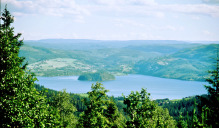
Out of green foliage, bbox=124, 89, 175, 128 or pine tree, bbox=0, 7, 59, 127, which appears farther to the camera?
green foliage, bbox=124, 89, 175, 128

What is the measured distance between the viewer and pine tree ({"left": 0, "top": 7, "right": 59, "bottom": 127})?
600 inches

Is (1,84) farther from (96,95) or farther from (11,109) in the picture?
(96,95)

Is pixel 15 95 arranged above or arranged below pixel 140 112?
above

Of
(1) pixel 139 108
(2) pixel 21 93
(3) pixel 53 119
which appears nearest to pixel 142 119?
(1) pixel 139 108

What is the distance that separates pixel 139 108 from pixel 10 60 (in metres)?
15.0

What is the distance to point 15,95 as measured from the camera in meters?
15.9

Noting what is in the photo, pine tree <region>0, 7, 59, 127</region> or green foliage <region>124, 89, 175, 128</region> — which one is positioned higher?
pine tree <region>0, 7, 59, 127</region>

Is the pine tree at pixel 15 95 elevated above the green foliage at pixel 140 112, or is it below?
above

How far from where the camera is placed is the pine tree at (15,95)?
15246mm

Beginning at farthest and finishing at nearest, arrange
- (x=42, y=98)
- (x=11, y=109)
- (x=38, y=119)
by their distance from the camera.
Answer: (x=42, y=98) < (x=38, y=119) < (x=11, y=109)

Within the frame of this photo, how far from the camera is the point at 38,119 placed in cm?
1702

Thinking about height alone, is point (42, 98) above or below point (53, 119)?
above

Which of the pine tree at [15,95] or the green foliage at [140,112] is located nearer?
the pine tree at [15,95]

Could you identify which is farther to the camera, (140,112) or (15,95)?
A: (140,112)
